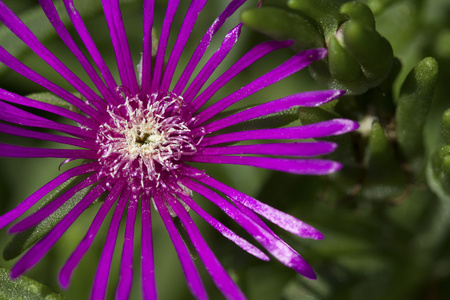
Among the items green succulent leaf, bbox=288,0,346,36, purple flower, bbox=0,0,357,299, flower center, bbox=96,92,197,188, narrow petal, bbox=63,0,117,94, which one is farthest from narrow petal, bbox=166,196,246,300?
green succulent leaf, bbox=288,0,346,36

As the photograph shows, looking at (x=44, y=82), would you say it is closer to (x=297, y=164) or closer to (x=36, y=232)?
(x=36, y=232)

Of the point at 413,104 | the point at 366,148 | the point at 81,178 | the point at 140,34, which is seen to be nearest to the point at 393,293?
the point at 366,148

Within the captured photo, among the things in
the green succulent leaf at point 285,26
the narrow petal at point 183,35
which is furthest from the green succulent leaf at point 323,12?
the narrow petal at point 183,35

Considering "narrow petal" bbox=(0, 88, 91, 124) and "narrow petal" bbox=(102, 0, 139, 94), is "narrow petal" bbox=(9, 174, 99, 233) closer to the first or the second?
"narrow petal" bbox=(0, 88, 91, 124)

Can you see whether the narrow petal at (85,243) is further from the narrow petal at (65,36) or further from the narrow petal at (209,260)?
the narrow petal at (65,36)

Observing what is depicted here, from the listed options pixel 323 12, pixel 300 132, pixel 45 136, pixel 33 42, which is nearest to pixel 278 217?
pixel 300 132
